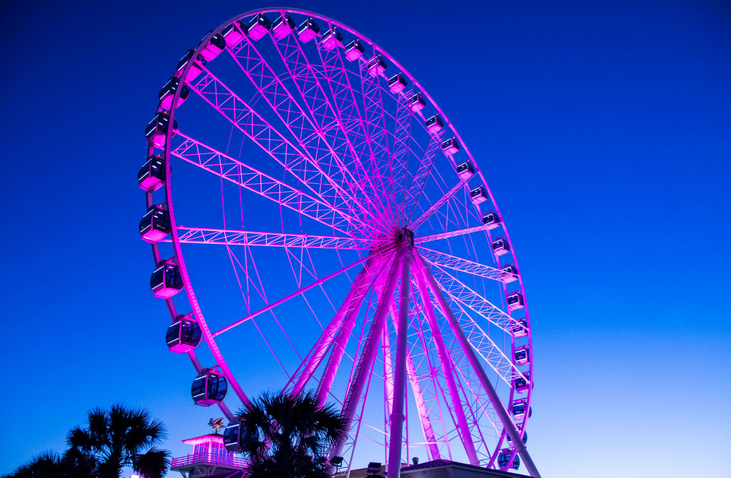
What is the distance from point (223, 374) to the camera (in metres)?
15.0

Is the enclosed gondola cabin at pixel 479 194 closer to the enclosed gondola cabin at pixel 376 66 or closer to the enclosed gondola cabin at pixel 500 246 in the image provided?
the enclosed gondola cabin at pixel 500 246

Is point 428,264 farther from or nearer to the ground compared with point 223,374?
farther from the ground

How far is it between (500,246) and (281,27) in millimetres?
14055

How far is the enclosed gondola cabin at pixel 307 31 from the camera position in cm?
2283

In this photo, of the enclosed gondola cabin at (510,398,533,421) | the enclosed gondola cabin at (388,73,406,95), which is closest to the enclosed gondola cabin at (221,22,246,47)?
the enclosed gondola cabin at (388,73,406,95)

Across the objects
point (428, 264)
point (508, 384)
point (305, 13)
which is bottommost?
point (508, 384)

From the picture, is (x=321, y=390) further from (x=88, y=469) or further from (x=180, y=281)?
(x=88, y=469)

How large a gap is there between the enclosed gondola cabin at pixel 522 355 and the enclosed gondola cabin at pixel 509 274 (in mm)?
3180

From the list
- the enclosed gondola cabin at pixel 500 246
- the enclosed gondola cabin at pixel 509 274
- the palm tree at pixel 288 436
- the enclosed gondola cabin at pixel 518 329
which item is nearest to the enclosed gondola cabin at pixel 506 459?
the enclosed gondola cabin at pixel 518 329

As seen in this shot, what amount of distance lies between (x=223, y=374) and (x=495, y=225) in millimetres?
15805

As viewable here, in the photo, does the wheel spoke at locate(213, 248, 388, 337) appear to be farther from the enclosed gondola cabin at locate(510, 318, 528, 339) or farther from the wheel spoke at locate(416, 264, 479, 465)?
the enclosed gondola cabin at locate(510, 318, 528, 339)

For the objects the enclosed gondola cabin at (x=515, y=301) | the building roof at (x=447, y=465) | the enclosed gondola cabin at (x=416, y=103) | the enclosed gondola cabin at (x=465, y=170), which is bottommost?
the building roof at (x=447, y=465)

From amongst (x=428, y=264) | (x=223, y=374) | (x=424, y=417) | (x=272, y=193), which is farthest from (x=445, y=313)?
(x=223, y=374)

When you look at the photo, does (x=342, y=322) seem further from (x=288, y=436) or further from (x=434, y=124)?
(x=434, y=124)
